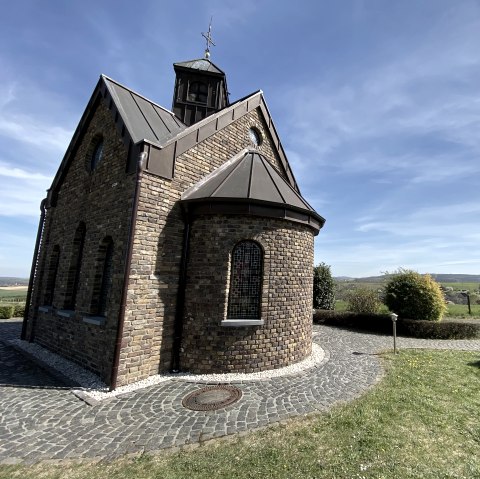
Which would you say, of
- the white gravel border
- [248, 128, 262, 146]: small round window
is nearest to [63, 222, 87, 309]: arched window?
the white gravel border

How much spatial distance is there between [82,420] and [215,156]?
8095 millimetres

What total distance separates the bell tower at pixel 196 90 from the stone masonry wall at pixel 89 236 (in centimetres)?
500

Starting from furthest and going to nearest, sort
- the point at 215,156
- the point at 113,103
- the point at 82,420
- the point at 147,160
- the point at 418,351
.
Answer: the point at 418,351, the point at 215,156, the point at 113,103, the point at 147,160, the point at 82,420

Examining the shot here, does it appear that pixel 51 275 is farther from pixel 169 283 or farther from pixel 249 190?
pixel 249 190

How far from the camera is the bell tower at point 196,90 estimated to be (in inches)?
568

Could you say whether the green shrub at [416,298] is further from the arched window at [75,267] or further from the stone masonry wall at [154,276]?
the arched window at [75,267]

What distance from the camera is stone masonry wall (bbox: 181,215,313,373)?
25.7ft

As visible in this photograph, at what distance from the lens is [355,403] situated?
6062mm

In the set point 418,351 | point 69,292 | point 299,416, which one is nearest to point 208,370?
point 299,416

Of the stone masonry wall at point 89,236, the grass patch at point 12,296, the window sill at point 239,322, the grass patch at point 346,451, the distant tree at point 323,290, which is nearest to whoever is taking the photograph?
the grass patch at point 346,451

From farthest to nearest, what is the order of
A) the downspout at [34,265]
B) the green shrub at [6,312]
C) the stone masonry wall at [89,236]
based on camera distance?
the green shrub at [6,312]
the downspout at [34,265]
the stone masonry wall at [89,236]

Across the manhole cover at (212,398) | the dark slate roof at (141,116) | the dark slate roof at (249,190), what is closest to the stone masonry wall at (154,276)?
the dark slate roof at (249,190)

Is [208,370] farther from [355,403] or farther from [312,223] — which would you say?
[312,223]

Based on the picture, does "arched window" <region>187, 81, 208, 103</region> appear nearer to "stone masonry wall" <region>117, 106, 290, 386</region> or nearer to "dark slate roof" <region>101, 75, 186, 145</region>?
"dark slate roof" <region>101, 75, 186, 145</region>
